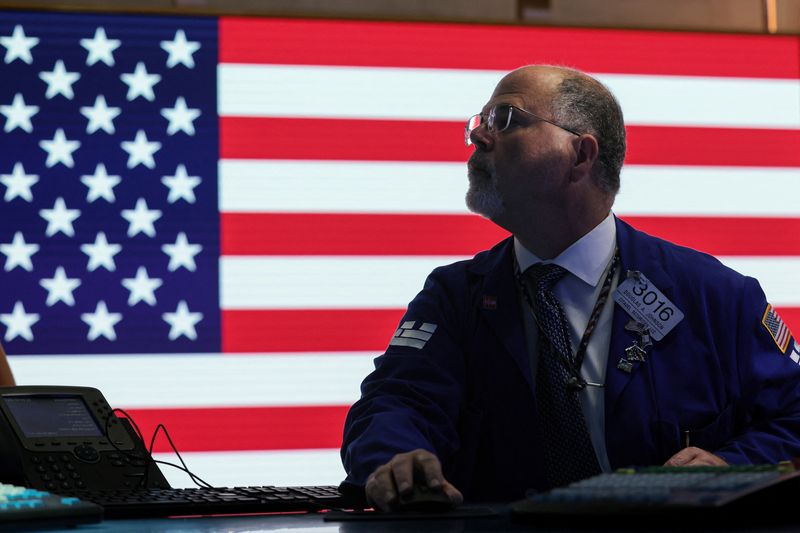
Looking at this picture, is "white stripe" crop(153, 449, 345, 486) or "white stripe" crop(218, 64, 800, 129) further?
"white stripe" crop(218, 64, 800, 129)

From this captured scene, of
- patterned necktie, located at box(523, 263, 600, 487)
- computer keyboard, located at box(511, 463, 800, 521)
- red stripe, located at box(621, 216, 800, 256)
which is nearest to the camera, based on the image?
computer keyboard, located at box(511, 463, 800, 521)

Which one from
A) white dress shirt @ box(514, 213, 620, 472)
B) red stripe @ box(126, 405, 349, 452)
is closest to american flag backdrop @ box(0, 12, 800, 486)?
red stripe @ box(126, 405, 349, 452)

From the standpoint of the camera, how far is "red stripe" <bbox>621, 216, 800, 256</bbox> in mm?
3533

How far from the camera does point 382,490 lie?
3.78ft

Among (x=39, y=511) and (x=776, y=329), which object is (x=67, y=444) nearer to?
(x=39, y=511)

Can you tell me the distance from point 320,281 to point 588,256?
5.46 ft

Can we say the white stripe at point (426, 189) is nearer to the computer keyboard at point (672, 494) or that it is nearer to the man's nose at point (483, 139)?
the man's nose at point (483, 139)

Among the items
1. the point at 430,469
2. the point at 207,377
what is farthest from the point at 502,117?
the point at 207,377

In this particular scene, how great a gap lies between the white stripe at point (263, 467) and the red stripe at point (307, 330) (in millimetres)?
331

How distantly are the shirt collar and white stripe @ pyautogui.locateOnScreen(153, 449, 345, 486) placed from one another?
65.7 inches

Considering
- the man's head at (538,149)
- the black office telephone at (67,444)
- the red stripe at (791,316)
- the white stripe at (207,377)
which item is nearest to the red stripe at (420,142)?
the red stripe at (791,316)

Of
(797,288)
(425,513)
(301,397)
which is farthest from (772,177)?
(425,513)

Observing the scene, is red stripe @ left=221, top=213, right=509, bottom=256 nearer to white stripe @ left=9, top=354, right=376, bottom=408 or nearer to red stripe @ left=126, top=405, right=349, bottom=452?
white stripe @ left=9, top=354, right=376, bottom=408

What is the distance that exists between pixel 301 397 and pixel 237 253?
50 centimetres
